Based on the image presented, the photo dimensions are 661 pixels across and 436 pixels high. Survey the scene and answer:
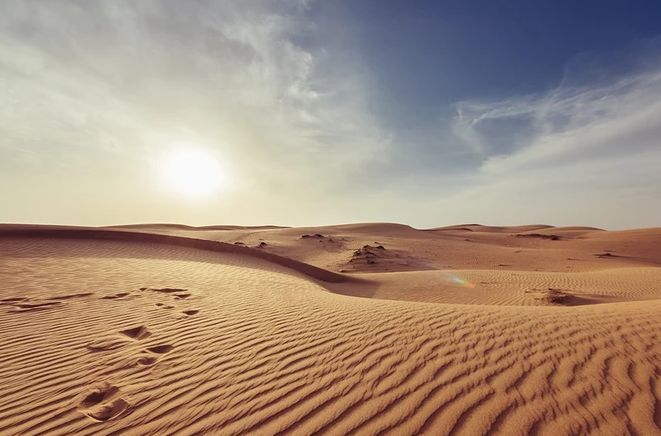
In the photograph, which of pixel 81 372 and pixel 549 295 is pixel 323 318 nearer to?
pixel 81 372

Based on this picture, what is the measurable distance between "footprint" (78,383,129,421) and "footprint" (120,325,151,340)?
4.29 feet

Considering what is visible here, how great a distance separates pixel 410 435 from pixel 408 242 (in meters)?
29.9

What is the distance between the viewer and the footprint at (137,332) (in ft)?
14.4

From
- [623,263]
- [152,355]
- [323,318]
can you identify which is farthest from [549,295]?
[623,263]

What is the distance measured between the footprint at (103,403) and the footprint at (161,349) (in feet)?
2.42

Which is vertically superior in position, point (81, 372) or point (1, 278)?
point (1, 278)

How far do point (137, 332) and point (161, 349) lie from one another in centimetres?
94

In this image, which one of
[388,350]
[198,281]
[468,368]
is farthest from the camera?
[198,281]

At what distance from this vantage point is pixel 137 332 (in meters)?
4.59

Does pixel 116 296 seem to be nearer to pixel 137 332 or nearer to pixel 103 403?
pixel 137 332

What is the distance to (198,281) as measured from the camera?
869cm

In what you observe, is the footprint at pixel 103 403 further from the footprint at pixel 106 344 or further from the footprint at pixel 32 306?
the footprint at pixel 32 306

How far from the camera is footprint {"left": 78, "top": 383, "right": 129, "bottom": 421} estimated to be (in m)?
2.67

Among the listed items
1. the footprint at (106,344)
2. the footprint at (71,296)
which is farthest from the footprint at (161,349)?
the footprint at (71,296)
